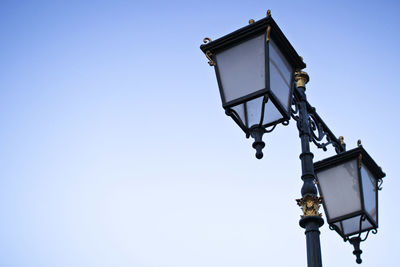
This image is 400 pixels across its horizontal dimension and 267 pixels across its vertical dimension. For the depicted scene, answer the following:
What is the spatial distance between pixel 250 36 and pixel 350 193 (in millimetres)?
2113

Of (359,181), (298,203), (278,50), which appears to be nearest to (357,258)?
(359,181)

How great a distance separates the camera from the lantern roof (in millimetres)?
5090

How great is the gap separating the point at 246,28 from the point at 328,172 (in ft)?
6.67

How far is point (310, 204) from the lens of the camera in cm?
534

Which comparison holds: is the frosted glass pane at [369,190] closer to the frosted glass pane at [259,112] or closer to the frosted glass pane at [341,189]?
the frosted glass pane at [341,189]

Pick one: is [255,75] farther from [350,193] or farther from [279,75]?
[350,193]

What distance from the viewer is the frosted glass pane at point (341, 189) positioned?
6.04 meters

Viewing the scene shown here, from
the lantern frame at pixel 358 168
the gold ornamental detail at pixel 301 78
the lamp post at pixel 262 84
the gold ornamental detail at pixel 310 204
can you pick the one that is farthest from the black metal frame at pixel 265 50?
the lantern frame at pixel 358 168

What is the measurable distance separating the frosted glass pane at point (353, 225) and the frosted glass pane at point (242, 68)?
225 centimetres

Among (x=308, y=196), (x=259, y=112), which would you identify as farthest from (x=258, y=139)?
(x=308, y=196)

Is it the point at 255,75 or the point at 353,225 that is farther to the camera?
the point at 353,225

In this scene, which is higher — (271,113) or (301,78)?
(301,78)

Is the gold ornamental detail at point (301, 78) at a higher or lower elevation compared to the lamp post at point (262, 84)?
higher

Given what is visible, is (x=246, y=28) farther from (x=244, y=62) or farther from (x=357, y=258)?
(x=357, y=258)
